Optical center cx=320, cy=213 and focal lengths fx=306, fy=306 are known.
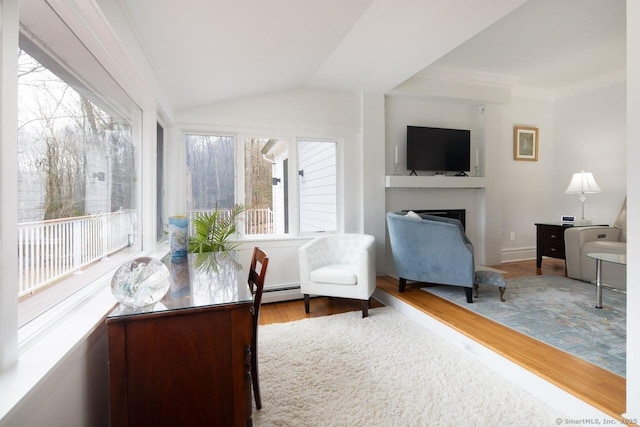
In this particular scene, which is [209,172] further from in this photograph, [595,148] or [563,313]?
[595,148]

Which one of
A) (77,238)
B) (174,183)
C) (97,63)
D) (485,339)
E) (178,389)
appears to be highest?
(97,63)

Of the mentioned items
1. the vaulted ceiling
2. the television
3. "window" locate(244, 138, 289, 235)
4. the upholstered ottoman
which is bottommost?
the upholstered ottoman

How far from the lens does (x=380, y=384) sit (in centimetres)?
194

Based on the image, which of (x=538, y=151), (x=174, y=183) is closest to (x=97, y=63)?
(x=174, y=183)

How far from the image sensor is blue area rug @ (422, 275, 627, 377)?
6.79ft

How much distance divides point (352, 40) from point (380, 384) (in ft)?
8.68

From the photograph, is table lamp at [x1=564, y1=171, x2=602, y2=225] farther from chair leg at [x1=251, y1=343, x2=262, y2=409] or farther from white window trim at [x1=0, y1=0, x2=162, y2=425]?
white window trim at [x1=0, y1=0, x2=162, y2=425]

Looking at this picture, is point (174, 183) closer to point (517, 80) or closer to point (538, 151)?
point (517, 80)

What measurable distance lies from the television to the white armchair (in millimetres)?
1517

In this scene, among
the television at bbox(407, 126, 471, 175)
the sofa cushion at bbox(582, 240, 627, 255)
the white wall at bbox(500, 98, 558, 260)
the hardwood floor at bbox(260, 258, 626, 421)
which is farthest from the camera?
the white wall at bbox(500, 98, 558, 260)

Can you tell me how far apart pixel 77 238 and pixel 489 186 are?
4.80 metres

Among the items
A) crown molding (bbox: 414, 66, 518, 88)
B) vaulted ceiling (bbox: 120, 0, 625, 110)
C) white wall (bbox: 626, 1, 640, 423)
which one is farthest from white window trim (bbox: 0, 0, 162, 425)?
crown molding (bbox: 414, 66, 518, 88)

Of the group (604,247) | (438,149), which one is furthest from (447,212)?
(604,247)

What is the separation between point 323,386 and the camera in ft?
6.33
